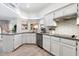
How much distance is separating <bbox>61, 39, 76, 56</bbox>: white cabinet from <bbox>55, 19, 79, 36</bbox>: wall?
2.09 ft

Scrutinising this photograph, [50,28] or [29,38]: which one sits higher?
[50,28]

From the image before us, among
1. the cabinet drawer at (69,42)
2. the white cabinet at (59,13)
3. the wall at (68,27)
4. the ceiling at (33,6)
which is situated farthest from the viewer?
the ceiling at (33,6)

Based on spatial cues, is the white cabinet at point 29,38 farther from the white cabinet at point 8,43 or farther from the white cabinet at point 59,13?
the white cabinet at point 59,13

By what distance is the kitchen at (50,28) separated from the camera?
10.6 feet

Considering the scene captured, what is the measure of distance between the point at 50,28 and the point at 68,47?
290 cm

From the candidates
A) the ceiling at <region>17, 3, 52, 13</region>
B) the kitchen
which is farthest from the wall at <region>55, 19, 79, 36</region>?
the ceiling at <region>17, 3, 52, 13</region>

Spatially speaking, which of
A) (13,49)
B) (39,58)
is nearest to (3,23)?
(13,49)

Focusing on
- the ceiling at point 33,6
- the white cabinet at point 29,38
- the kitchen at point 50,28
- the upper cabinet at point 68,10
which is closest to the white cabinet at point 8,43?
the kitchen at point 50,28

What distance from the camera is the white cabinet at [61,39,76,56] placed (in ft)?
9.43

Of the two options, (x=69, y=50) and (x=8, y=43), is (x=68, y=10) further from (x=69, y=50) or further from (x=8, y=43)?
(x=8, y=43)

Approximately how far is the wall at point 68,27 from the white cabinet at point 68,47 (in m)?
0.64

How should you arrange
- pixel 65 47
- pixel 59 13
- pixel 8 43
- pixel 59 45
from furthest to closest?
pixel 8 43
pixel 59 13
pixel 59 45
pixel 65 47

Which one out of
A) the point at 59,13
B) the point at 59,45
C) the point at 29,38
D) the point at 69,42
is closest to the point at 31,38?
the point at 29,38

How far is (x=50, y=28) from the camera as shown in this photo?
594 centimetres
